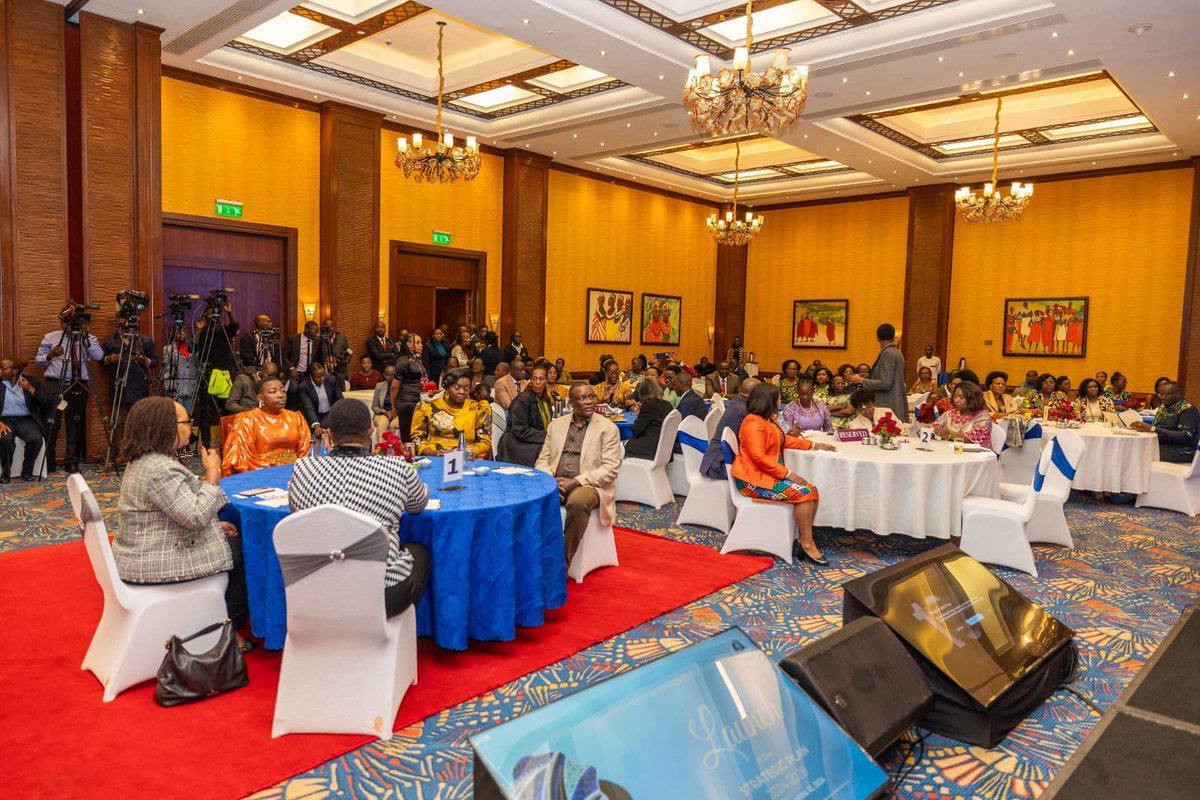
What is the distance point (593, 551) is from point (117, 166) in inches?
277

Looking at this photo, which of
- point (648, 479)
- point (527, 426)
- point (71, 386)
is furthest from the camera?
point (71, 386)

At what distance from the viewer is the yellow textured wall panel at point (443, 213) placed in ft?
40.9

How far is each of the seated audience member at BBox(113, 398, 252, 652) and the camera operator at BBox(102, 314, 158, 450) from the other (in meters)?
5.65

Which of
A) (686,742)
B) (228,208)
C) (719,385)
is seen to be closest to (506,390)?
(228,208)

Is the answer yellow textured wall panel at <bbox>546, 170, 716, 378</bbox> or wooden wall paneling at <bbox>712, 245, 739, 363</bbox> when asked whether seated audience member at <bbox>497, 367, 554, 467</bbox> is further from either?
wooden wall paneling at <bbox>712, 245, 739, 363</bbox>

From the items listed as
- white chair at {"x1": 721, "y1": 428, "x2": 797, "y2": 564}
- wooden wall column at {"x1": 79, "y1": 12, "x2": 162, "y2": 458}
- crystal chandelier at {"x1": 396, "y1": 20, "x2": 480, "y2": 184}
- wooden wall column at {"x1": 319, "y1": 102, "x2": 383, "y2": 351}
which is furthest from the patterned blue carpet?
crystal chandelier at {"x1": 396, "y1": 20, "x2": 480, "y2": 184}

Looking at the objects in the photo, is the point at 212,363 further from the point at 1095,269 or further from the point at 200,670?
the point at 1095,269

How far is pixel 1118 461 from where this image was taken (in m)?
7.64

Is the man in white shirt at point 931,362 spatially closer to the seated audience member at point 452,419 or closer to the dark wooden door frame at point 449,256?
the dark wooden door frame at point 449,256

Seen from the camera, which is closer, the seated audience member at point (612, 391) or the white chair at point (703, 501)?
the white chair at point (703, 501)

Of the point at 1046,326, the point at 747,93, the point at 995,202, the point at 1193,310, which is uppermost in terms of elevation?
the point at 995,202

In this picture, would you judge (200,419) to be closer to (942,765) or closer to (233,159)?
(233,159)

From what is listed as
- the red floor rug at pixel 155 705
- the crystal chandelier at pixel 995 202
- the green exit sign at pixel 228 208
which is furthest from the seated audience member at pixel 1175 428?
the green exit sign at pixel 228 208

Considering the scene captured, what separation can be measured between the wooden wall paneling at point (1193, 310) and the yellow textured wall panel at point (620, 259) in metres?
9.29
